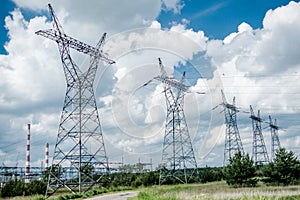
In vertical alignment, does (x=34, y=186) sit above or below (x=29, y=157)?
below

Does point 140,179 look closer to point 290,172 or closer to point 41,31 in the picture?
point 290,172

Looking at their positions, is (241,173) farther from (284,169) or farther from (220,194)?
(220,194)

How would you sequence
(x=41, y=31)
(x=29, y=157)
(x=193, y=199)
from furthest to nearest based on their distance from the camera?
(x=29, y=157)
(x=41, y=31)
(x=193, y=199)

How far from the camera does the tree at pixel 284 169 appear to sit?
49.5 meters

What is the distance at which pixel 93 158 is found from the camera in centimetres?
3638

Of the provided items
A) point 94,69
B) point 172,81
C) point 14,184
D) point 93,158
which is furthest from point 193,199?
point 14,184

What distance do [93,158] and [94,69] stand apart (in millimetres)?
10932

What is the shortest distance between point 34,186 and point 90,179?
21733 mm

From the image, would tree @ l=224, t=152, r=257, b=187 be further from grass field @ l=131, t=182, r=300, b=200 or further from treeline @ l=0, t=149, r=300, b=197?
grass field @ l=131, t=182, r=300, b=200

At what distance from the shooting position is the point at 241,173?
5266 centimetres

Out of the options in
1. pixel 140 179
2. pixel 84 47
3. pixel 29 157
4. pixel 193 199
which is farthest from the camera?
pixel 29 157

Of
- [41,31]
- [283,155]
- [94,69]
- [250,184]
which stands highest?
[41,31]

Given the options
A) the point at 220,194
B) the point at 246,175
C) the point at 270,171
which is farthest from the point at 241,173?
the point at 220,194

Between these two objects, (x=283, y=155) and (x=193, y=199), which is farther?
(x=283, y=155)
